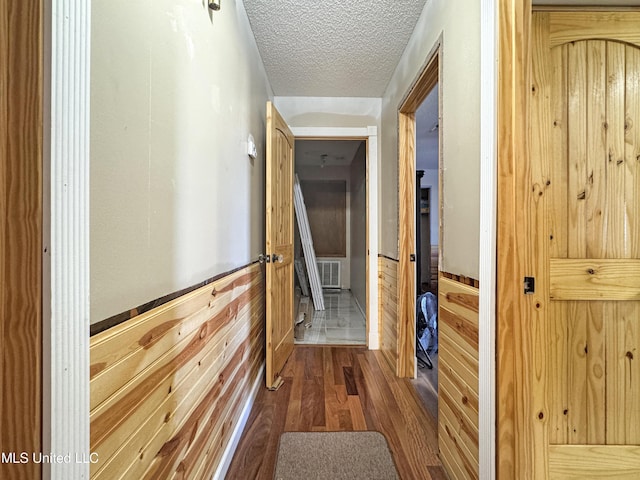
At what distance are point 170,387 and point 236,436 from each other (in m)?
0.89

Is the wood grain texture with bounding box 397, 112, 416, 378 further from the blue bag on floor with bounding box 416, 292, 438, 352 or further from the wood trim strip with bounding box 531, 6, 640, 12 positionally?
the wood trim strip with bounding box 531, 6, 640, 12

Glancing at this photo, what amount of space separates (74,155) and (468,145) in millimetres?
1313

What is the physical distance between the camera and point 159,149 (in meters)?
0.83

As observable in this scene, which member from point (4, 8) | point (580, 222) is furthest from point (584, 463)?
point (4, 8)

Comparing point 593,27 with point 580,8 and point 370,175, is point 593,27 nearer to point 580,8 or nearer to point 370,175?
point 580,8

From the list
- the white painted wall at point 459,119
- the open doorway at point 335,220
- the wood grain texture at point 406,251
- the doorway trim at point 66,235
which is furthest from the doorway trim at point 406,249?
the doorway trim at point 66,235

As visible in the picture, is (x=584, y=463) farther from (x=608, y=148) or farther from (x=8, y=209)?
(x=8, y=209)

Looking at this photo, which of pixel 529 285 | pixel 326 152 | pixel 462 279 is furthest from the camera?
pixel 326 152

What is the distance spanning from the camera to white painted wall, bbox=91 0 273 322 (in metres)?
0.62

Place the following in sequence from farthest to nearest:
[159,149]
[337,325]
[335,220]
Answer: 1. [335,220]
2. [337,325]
3. [159,149]

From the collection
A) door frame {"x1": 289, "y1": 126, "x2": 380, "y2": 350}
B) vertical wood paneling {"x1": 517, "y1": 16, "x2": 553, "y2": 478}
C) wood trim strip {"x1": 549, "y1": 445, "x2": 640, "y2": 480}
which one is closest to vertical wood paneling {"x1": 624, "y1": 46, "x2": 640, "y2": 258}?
vertical wood paneling {"x1": 517, "y1": 16, "x2": 553, "y2": 478}

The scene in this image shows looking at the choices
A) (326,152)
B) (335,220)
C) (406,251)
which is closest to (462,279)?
(406,251)

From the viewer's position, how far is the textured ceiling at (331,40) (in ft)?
5.88

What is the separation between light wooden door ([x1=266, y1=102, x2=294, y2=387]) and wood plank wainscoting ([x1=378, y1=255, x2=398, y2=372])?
0.88 meters
